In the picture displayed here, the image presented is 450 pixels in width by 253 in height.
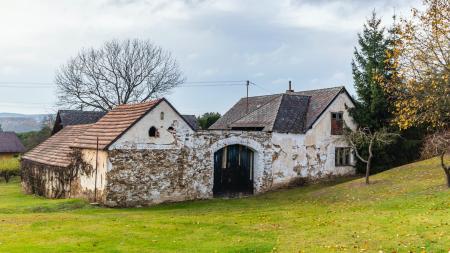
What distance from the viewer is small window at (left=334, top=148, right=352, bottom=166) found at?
104ft

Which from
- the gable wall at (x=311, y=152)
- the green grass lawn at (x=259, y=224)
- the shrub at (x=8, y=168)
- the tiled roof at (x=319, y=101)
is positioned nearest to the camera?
the green grass lawn at (x=259, y=224)

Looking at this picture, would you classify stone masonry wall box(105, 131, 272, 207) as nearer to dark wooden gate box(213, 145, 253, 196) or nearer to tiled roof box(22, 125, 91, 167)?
dark wooden gate box(213, 145, 253, 196)

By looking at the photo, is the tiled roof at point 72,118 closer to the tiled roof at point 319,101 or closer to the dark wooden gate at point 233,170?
the dark wooden gate at point 233,170

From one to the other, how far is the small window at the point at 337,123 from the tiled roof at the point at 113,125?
13.9m

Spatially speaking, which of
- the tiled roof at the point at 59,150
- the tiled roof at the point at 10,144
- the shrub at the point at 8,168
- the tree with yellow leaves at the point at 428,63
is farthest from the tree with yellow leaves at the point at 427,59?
the tiled roof at the point at 10,144

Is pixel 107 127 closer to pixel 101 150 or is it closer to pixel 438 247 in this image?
pixel 101 150

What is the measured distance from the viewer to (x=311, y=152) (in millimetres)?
30375

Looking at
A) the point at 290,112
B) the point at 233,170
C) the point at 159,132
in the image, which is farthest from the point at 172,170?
the point at 290,112

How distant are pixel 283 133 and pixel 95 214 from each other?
45.5 feet

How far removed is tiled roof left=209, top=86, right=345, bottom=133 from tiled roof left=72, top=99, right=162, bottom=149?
9.05 metres

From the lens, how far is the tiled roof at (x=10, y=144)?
58.4 m

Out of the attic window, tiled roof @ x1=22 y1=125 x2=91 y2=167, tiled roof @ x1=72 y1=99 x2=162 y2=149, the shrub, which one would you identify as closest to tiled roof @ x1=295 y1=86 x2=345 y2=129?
the attic window

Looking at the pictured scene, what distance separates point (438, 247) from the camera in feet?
34.6

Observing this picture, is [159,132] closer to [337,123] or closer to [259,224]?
[259,224]
